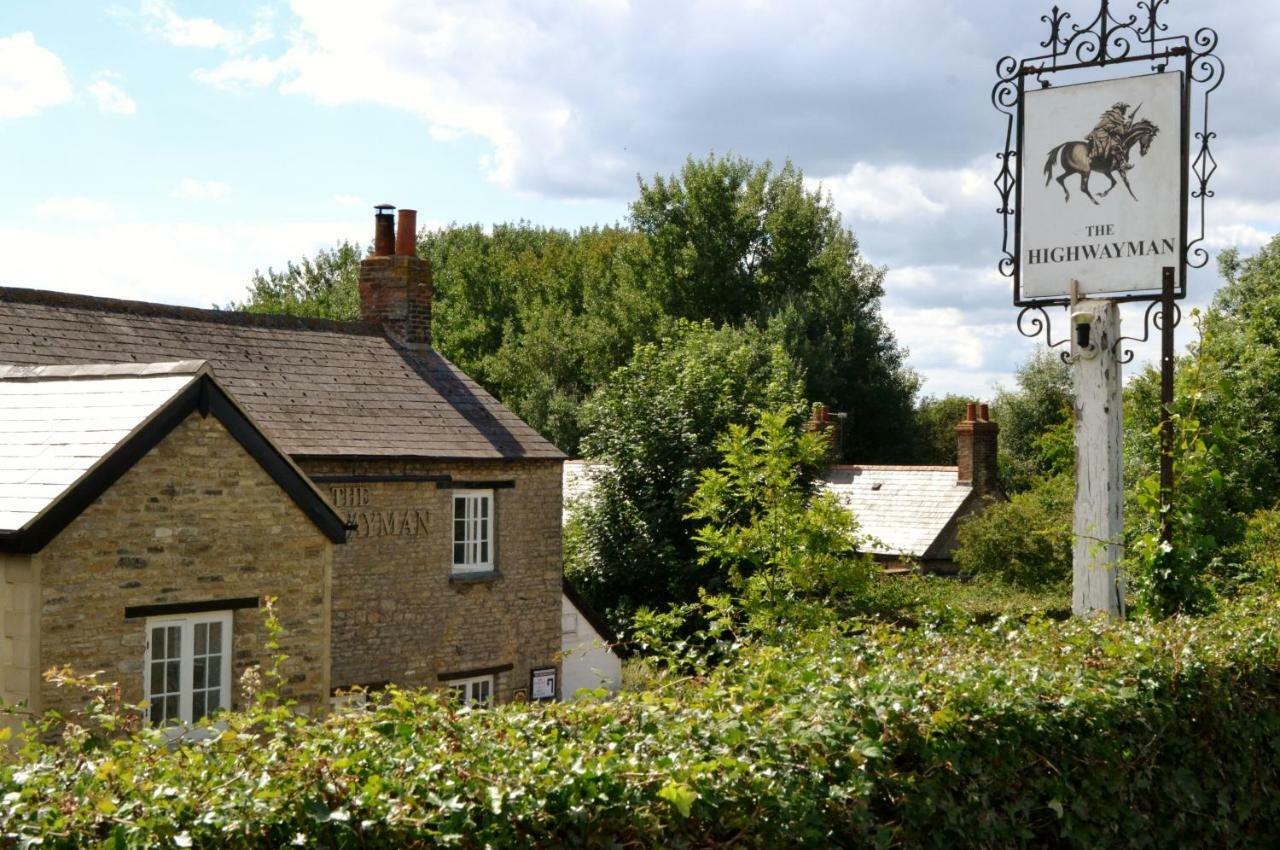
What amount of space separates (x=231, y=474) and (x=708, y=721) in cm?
978

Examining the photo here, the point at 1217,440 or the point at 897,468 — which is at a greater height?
the point at 1217,440

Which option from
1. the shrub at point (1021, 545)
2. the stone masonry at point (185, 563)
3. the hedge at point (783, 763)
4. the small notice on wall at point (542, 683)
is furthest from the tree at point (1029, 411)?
the hedge at point (783, 763)

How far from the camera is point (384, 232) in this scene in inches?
972

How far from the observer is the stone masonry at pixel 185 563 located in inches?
494

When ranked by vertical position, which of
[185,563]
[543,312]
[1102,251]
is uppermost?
[543,312]

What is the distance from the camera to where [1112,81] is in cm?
1108

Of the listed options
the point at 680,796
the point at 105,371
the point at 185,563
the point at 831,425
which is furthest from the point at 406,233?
the point at 680,796

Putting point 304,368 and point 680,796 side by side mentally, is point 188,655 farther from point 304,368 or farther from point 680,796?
point 680,796

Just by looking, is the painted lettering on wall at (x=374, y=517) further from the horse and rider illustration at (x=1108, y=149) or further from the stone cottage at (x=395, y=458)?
the horse and rider illustration at (x=1108, y=149)

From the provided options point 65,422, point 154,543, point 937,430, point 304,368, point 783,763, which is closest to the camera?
point 783,763

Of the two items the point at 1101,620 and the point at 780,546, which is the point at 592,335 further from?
the point at 1101,620

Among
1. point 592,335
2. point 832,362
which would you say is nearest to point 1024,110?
point 832,362

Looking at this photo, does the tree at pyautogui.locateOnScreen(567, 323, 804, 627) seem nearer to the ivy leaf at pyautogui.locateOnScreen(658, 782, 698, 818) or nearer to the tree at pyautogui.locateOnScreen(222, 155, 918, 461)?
the tree at pyautogui.locateOnScreen(222, 155, 918, 461)

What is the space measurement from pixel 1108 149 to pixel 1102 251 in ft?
2.95
